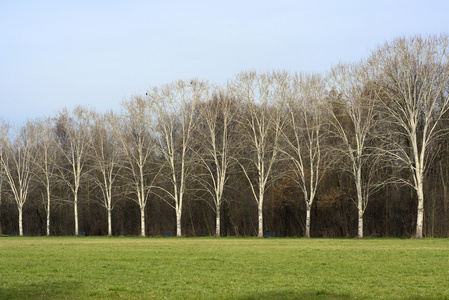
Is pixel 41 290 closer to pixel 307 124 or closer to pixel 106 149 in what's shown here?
pixel 307 124

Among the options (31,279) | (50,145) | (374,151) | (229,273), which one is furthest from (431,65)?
(50,145)

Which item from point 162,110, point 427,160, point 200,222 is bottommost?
point 200,222

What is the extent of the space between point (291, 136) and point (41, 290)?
3994cm

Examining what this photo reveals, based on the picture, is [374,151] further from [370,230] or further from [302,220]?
[302,220]

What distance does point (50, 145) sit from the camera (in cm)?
6925

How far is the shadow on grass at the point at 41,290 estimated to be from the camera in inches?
510

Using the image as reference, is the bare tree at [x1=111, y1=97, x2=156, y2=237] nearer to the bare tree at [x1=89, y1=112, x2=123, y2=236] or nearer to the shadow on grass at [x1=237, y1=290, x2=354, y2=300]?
the bare tree at [x1=89, y1=112, x2=123, y2=236]

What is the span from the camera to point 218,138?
186 ft

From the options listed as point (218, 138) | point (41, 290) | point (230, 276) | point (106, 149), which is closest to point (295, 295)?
point (230, 276)

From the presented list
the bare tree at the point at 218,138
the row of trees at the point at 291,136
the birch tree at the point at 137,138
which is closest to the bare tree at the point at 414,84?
the row of trees at the point at 291,136

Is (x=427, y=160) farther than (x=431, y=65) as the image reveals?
Yes

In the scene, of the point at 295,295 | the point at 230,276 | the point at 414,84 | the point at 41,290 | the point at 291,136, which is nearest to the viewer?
the point at 295,295

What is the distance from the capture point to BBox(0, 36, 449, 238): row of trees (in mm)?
41625

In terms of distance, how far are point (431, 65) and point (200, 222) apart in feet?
101
